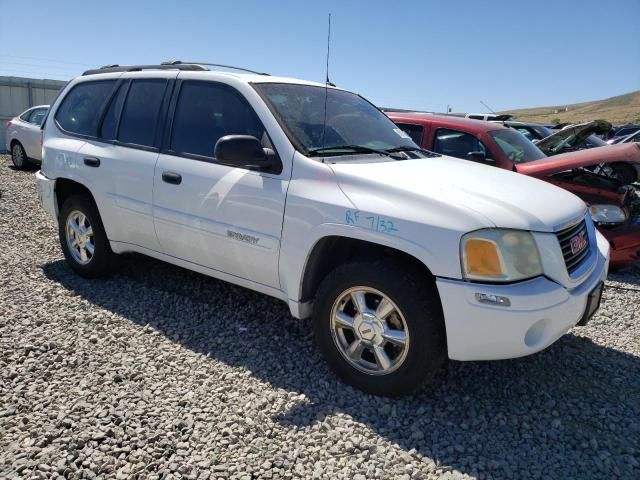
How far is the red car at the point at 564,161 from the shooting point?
18.7ft

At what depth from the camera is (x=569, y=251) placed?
2961 millimetres

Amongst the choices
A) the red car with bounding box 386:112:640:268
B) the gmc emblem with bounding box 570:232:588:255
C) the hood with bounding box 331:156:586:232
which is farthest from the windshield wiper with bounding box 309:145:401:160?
the red car with bounding box 386:112:640:268

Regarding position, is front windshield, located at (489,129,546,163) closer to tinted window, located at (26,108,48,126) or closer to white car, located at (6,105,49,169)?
white car, located at (6,105,49,169)

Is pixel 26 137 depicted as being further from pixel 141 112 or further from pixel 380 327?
pixel 380 327

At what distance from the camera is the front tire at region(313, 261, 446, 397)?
283cm

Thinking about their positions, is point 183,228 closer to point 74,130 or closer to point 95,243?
point 95,243

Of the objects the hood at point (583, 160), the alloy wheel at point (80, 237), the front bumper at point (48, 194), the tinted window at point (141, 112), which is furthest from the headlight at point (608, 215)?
the front bumper at point (48, 194)

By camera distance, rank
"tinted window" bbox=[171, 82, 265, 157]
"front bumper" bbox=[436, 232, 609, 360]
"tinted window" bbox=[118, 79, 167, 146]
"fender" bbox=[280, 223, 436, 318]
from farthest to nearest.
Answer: "tinted window" bbox=[118, 79, 167, 146] → "tinted window" bbox=[171, 82, 265, 157] → "fender" bbox=[280, 223, 436, 318] → "front bumper" bbox=[436, 232, 609, 360]

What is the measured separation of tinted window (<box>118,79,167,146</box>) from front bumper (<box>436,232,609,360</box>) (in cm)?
268

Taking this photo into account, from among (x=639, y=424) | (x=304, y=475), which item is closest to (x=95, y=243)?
(x=304, y=475)

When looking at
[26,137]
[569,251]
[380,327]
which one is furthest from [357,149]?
[26,137]

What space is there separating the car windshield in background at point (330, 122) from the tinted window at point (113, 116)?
4.87 feet

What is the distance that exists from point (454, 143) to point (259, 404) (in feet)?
14.6

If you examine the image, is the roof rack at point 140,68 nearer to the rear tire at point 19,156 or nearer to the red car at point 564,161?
the red car at point 564,161
